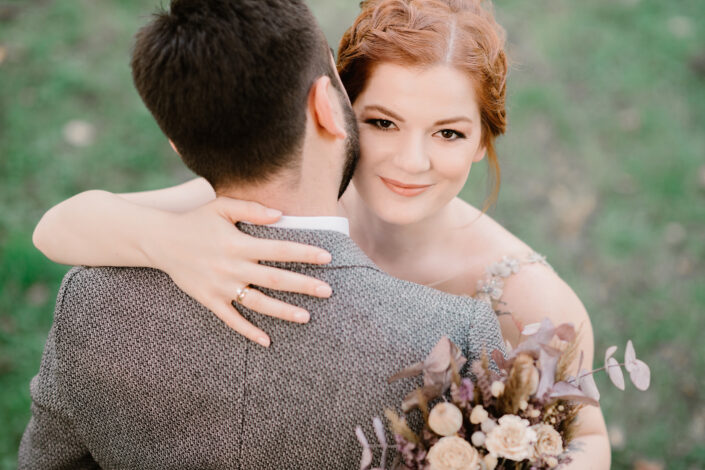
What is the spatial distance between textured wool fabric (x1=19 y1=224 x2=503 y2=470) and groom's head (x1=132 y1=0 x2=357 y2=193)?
7.5 inches

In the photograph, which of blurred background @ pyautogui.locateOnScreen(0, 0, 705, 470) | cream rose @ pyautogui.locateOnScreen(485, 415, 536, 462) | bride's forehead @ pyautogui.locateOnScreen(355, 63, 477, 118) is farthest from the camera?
blurred background @ pyautogui.locateOnScreen(0, 0, 705, 470)

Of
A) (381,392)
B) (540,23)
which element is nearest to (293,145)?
(381,392)

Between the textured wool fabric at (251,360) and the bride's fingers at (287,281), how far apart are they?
3 centimetres

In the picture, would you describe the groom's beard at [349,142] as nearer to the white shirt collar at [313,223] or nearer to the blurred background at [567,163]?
the white shirt collar at [313,223]

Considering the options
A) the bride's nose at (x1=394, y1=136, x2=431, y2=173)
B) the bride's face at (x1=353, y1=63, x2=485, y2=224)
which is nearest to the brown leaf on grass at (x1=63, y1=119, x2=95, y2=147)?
the bride's face at (x1=353, y1=63, x2=485, y2=224)

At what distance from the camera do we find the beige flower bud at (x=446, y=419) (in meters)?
1.32

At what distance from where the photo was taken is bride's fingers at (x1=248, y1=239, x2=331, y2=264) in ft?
4.92

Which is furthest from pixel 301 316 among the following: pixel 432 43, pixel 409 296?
pixel 432 43

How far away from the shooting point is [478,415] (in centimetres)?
134

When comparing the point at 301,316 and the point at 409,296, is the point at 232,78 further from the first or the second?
the point at 409,296

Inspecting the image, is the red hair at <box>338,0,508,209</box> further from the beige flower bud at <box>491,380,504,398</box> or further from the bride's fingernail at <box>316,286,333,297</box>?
the beige flower bud at <box>491,380,504,398</box>

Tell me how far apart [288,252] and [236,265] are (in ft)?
0.46

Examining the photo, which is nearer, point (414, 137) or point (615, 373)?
point (615, 373)

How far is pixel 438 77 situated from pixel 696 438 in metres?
2.70
